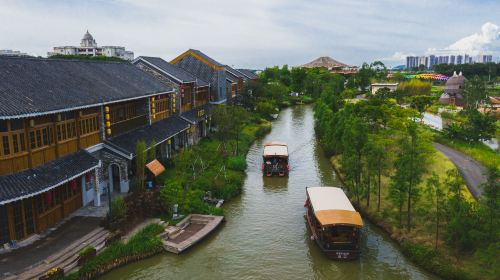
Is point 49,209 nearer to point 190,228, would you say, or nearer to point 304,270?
point 190,228

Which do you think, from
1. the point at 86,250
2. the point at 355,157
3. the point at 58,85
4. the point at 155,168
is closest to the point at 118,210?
the point at 86,250

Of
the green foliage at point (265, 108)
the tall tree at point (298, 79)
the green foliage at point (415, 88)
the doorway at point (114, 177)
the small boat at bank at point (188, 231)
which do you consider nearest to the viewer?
the small boat at bank at point (188, 231)

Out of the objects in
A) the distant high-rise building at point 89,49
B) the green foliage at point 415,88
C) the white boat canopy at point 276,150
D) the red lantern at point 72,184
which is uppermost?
the distant high-rise building at point 89,49

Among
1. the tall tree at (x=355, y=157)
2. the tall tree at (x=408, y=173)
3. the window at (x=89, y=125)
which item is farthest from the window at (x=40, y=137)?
the tall tree at (x=408, y=173)

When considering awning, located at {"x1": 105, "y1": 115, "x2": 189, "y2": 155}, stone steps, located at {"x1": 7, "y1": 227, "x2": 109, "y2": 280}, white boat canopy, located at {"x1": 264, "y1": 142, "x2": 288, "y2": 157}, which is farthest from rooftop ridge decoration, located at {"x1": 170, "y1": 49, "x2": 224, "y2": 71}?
stone steps, located at {"x1": 7, "y1": 227, "x2": 109, "y2": 280}

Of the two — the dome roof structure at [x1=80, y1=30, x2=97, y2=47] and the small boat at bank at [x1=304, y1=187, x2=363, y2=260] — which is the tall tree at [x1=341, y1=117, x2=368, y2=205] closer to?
the small boat at bank at [x1=304, y1=187, x2=363, y2=260]

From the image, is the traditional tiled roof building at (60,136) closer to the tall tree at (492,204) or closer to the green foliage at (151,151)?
the green foliage at (151,151)
